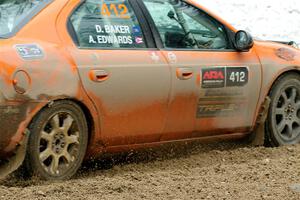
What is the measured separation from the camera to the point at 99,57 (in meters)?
6.43

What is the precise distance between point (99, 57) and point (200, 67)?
3.60 ft

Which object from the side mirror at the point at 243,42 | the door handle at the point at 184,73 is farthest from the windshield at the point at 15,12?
the side mirror at the point at 243,42

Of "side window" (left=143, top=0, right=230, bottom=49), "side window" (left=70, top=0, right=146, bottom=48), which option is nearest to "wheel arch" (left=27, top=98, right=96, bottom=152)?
"side window" (left=70, top=0, right=146, bottom=48)

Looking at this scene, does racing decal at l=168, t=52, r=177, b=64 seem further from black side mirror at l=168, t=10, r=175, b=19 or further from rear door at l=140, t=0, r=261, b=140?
black side mirror at l=168, t=10, r=175, b=19

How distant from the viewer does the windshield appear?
20.3 ft

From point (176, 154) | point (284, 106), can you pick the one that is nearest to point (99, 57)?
point (176, 154)

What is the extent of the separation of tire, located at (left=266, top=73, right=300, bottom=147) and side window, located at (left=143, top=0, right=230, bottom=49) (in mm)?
756

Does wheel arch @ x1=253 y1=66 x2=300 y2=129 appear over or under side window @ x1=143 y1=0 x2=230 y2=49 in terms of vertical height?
under

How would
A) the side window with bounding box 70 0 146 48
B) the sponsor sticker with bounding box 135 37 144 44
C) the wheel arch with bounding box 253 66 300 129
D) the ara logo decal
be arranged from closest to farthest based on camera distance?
the side window with bounding box 70 0 146 48 → the sponsor sticker with bounding box 135 37 144 44 → the ara logo decal → the wheel arch with bounding box 253 66 300 129

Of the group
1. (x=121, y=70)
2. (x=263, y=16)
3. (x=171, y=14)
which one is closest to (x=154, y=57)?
(x=121, y=70)

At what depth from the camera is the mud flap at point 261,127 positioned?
7.82 m

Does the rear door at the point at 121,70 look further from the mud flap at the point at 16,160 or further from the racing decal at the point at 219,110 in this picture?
the mud flap at the point at 16,160

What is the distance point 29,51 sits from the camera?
6004 millimetres

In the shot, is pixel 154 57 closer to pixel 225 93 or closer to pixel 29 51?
pixel 225 93
